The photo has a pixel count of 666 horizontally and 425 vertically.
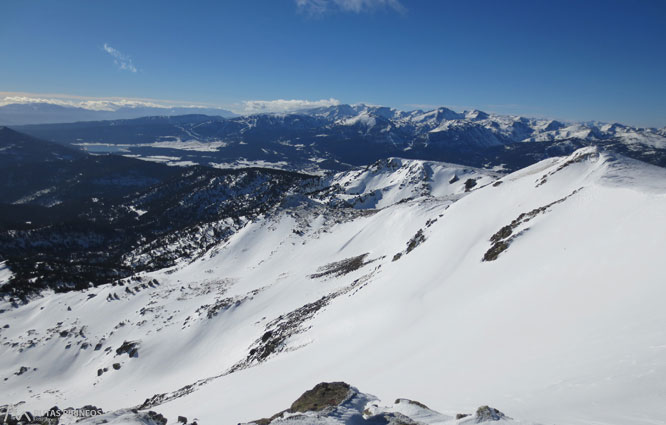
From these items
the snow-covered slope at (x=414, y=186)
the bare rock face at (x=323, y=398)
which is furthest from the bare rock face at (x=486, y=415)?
the snow-covered slope at (x=414, y=186)

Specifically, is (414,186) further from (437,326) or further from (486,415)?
(486,415)

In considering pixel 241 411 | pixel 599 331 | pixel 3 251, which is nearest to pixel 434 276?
pixel 599 331

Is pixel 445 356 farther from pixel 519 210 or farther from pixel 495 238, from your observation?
pixel 519 210

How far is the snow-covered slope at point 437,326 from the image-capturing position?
13039mm

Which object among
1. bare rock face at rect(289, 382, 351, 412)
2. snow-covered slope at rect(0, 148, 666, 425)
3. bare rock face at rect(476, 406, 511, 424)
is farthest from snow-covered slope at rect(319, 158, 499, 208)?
bare rock face at rect(476, 406, 511, 424)

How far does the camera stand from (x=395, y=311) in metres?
30.6

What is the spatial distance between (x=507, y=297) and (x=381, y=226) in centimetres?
6559

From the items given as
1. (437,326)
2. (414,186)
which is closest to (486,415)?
(437,326)

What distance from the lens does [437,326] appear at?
23500mm

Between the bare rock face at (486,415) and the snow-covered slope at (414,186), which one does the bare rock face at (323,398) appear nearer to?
the bare rock face at (486,415)

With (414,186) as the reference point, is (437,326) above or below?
below

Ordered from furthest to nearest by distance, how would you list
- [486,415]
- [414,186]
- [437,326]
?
[414,186]
[437,326]
[486,415]

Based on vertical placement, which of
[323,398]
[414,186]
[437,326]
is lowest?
[437,326]

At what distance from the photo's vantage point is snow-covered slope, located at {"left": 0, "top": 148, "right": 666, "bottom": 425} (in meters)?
13.0
